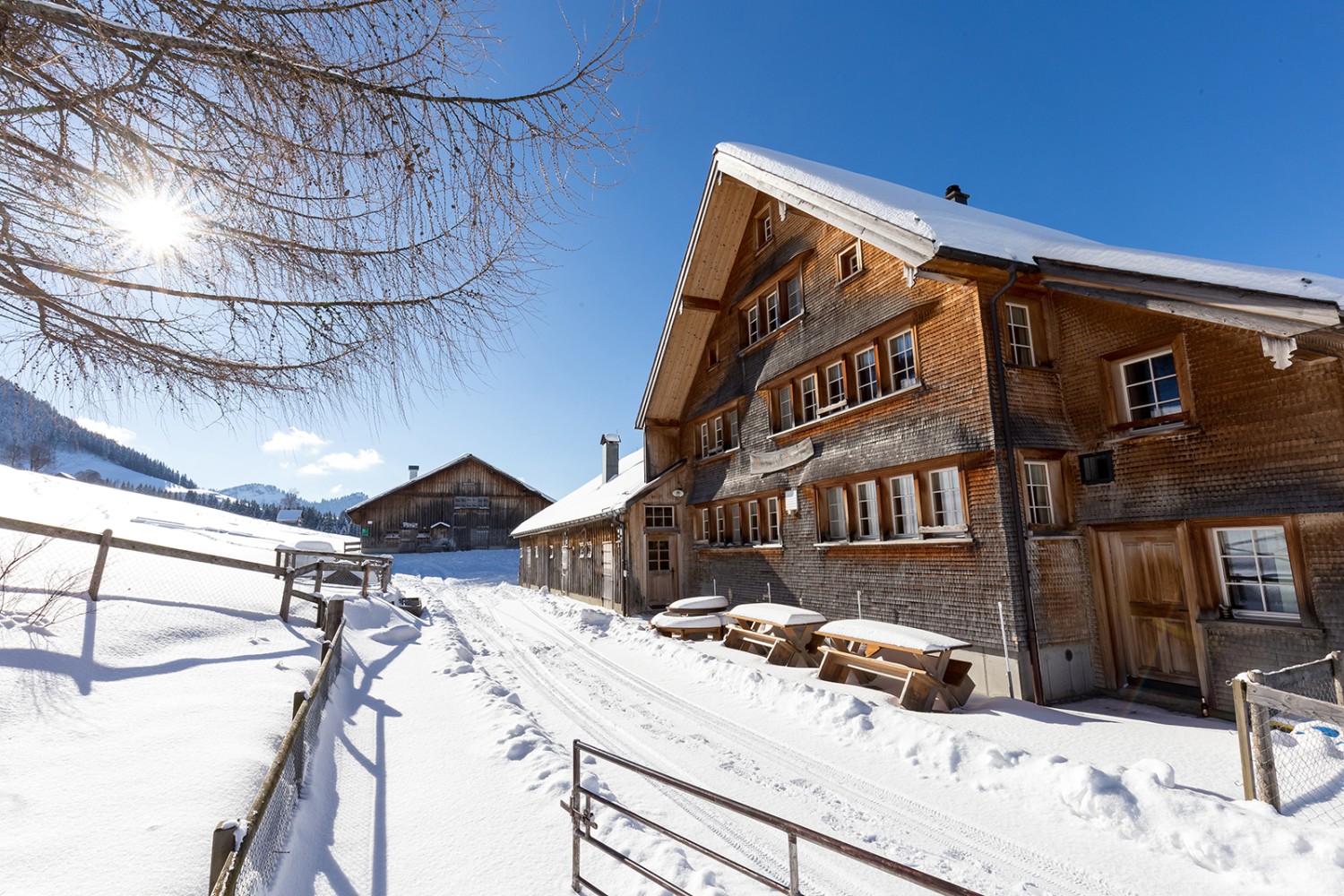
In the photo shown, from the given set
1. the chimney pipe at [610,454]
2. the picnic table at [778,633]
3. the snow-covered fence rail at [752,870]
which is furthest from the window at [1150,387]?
the chimney pipe at [610,454]

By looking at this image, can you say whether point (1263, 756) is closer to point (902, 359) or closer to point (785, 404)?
point (902, 359)

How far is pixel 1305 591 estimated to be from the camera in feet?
23.7

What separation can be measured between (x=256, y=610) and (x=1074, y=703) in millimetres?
13053

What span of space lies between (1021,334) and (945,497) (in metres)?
3.24

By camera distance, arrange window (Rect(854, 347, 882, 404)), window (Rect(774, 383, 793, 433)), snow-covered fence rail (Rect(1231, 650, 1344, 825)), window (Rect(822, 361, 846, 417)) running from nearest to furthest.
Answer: snow-covered fence rail (Rect(1231, 650, 1344, 825)), window (Rect(854, 347, 882, 404)), window (Rect(822, 361, 846, 417)), window (Rect(774, 383, 793, 433))

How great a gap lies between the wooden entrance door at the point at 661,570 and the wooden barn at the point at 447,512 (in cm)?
2419

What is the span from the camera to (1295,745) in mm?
6316

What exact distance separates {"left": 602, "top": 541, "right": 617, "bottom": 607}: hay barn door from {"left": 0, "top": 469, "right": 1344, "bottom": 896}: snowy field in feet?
36.4

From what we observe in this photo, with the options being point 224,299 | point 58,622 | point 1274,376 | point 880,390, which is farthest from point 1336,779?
point 58,622

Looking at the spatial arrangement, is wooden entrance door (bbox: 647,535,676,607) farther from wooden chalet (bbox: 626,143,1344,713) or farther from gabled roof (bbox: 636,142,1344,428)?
gabled roof (bbox: 636,142,1344,428)

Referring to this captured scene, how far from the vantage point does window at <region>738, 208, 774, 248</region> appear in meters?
16.6

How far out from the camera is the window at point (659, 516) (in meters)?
20.2

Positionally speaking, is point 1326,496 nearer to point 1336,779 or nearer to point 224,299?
point 1336,779

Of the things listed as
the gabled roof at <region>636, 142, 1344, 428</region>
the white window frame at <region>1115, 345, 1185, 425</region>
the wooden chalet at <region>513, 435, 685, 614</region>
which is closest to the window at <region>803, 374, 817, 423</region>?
the gabled roof at <region>636, 142, 1344, 428</region>
